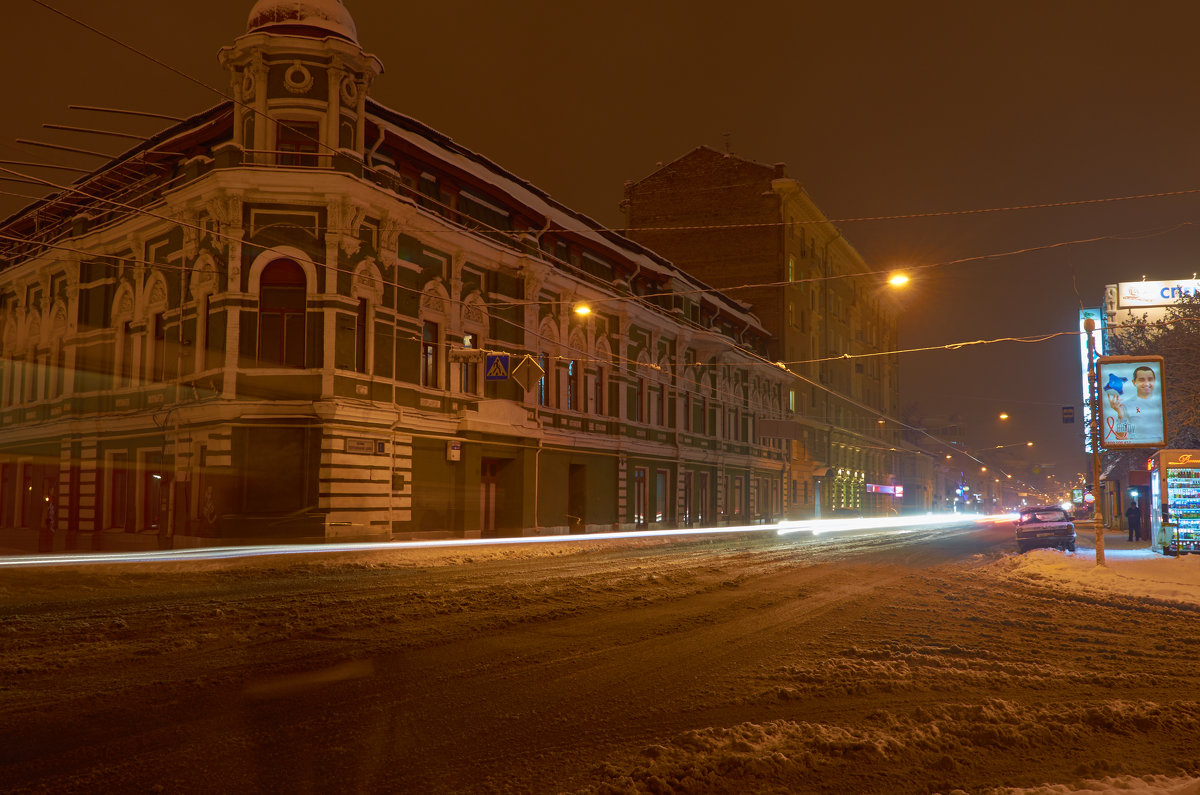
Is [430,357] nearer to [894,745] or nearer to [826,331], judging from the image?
[894,745]

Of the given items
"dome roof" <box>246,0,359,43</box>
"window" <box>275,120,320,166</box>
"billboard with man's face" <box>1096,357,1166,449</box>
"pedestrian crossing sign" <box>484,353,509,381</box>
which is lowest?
"billboard with man's face" <box>1096,357,1166,449</box>

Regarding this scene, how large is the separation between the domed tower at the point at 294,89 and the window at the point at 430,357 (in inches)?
229

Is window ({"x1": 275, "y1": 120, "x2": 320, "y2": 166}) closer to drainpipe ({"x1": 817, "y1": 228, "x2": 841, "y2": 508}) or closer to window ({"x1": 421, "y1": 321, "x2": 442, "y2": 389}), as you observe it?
window ({"x1": 421, "y1": 321, "x2": 442, "y2": 389})

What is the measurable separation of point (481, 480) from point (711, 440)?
19.5 meters

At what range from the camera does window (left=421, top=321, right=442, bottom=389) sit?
1051 inches

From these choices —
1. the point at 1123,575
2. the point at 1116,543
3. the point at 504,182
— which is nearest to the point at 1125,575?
the point at 1123,575

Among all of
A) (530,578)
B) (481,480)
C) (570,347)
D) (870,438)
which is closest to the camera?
(530,578)

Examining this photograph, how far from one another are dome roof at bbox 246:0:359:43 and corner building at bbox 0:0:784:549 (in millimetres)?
65

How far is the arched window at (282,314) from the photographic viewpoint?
905 inches

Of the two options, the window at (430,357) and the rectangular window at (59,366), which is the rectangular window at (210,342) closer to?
the window at (430,357)

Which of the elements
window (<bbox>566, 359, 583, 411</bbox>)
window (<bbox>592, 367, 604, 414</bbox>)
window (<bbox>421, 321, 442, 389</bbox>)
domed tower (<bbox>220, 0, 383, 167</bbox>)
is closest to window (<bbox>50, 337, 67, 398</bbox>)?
domed tower (<bbox>220, 0, 383, 167</bbox>)

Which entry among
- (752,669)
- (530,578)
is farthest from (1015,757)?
(530,578)

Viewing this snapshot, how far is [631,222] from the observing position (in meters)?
58.3

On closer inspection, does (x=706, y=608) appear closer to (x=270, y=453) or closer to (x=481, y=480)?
(x=270, y=453)
